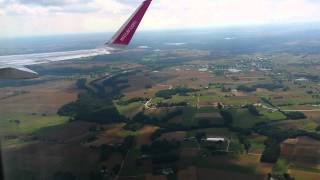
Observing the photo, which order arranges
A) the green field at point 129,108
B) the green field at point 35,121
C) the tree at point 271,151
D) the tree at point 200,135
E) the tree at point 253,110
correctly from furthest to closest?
the tree at point 253,110
the green field at point 129,108
the tree at point 200,135
the tree at point 271,151
the green field at point 35,121

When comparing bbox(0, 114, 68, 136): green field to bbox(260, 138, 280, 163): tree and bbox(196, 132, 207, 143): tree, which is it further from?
bbox(260, 138, 280, 163): tree

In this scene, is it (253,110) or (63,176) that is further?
(253,110)

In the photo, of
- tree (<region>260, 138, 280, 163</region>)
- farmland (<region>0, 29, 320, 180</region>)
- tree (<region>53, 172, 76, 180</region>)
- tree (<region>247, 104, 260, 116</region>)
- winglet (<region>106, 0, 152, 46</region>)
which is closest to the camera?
winglet (<region>106, 0, 152, 46</region>)

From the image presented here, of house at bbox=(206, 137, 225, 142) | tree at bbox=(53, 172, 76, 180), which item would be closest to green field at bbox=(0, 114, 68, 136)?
tree at bbox=(53, 172, 76, 180)

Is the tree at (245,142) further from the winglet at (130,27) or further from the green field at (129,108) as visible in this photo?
the winglet at (130,27)

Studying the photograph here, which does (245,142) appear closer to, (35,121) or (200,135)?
(200,135)

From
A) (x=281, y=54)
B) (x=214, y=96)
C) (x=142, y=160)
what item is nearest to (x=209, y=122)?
(x=142, y=160)

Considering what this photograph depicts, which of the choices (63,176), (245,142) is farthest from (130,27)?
(245,142)

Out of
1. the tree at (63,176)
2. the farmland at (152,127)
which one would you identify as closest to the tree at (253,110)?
the farmland at (152,127)

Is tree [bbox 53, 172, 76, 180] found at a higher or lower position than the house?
higher
